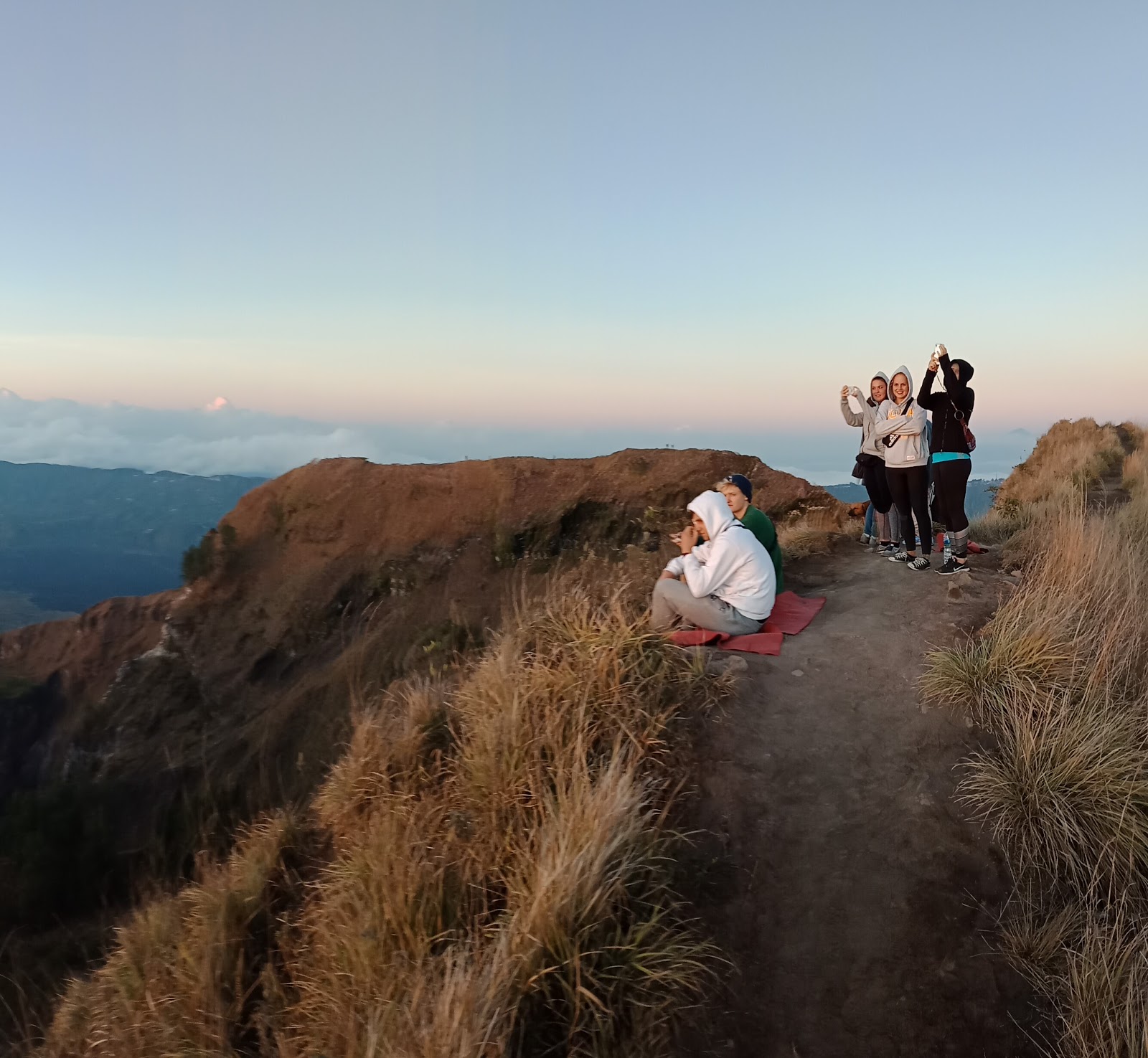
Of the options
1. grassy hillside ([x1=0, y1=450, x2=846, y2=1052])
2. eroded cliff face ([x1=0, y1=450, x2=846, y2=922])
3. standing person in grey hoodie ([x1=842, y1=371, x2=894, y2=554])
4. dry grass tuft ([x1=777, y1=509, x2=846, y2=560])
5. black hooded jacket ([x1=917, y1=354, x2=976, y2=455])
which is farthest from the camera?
eroded cliff face ([x1=0, y1=450, x2=846, y2=922])

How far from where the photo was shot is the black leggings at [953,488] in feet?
20.8

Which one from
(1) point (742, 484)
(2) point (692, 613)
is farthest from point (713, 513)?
(1) point (742, 484)

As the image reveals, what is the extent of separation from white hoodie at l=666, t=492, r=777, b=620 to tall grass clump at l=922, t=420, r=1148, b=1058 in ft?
3.78

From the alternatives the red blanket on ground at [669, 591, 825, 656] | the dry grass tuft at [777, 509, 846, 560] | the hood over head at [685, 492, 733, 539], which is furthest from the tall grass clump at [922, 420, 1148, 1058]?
the dry grass tuft at [777, 509, 846, 560]

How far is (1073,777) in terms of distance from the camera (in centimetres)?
329

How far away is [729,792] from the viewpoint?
3.48 meters

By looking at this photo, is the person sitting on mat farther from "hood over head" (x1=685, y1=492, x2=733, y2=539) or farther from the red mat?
the red mat

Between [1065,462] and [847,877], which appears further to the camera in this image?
[1065,462]

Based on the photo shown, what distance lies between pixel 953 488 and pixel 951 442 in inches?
16.3

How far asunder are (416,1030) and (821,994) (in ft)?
4.75

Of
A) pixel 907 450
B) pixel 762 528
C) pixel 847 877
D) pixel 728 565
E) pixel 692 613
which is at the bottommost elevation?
pixel 847 877

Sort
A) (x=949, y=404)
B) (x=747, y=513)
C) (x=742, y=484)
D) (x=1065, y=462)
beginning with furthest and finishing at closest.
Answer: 1. (x=1065, y=462)
2. (x=949, y=404)
3. (x=747, y=513)
4. (x=742, y=484)

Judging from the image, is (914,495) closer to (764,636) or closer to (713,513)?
(764,636)

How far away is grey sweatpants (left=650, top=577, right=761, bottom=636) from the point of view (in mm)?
5059
